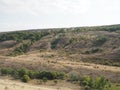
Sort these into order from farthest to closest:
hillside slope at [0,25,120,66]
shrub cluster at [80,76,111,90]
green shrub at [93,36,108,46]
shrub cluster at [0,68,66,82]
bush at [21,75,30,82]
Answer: green shrub at [93,36,108,46] → hillside slope at [0,25,120,66] → shrub cluster at [0,68,66,82] → bush at [21,75,30,82] → shrub cluster at [80,76,111,90]

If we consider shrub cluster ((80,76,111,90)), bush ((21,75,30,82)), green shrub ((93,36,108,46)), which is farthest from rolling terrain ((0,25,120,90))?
bush ((21,75,30,82))

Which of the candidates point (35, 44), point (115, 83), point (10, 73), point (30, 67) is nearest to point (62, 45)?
point (35, 44)

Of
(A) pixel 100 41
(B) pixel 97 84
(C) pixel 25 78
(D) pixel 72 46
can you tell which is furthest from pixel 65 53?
(B) pixel 97 84

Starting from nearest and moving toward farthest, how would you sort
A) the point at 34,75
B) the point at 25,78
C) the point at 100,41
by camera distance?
the point at 25,78, the point at 34,75, the point at 100,41

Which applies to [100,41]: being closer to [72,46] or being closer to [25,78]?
[72,46]

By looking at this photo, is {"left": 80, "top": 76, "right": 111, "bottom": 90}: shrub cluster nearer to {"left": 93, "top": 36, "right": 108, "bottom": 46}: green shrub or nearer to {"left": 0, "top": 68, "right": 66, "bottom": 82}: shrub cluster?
{"left": 0, "top": 68, "right": 66, "bottom": 82}: shrub cluster

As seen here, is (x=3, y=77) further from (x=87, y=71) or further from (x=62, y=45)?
(x=62, y=45)

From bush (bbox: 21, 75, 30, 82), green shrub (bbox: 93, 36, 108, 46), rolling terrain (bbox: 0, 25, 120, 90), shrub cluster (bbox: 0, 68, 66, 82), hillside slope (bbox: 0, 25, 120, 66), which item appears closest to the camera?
bush (bbox: 21, 75, 30, 82)

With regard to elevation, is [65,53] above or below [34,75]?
below

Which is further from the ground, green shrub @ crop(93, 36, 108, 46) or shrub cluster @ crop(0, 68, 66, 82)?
green shrub @ crop(93, 36, 108, 46)

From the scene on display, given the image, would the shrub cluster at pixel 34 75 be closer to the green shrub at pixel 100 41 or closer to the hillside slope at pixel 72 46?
the hillside slope at pixel 72 46

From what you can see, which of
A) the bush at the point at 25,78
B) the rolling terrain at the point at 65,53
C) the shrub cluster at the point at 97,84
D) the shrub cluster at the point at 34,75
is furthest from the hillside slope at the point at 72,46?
the bush at the point at 25,78

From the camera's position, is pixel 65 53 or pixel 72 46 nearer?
pixel 65 53

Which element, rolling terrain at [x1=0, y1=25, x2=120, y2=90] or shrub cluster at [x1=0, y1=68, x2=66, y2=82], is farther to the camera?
rolling terrain at [x1=0, y1=25, x2=120, y2=90]
